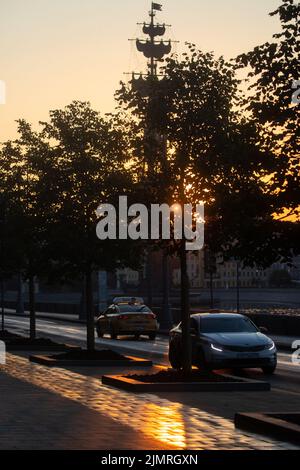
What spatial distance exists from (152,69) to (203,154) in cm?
3727

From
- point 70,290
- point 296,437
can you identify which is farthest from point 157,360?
point 70,290

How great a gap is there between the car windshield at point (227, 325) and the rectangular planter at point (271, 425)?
13.6 meters

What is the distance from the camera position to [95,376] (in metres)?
24.7

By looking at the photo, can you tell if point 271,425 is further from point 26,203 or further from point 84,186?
point 26,203

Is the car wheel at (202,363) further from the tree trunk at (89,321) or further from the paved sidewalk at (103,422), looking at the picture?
the paved sidewalk at (103,422)

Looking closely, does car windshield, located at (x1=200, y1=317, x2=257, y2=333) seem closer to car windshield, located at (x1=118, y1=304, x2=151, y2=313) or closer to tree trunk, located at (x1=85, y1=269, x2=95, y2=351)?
tree trunk, located at (x1=85, y1=269, x2=95, y2=351)

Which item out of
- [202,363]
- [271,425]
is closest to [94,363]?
[202,363]

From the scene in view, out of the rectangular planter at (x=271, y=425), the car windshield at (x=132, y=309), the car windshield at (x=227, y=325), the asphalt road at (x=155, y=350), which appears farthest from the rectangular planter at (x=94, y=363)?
the car windshield at (x=132, y=309)

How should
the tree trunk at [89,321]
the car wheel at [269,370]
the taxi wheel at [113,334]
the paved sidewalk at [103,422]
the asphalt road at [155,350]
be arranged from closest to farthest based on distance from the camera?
the paved sidewalk at [103,422]
the asphalt road at [155,350]
the car wheel at [269,370]
the tree trunk at [89,321]
the taxi wheel at [113,334]

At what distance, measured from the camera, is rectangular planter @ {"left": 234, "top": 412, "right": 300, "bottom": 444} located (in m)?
12.8

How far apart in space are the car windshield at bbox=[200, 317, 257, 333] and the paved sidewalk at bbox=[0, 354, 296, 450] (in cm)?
679

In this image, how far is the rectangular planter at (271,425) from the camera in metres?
12.8

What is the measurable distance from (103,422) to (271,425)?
2.47 metres
